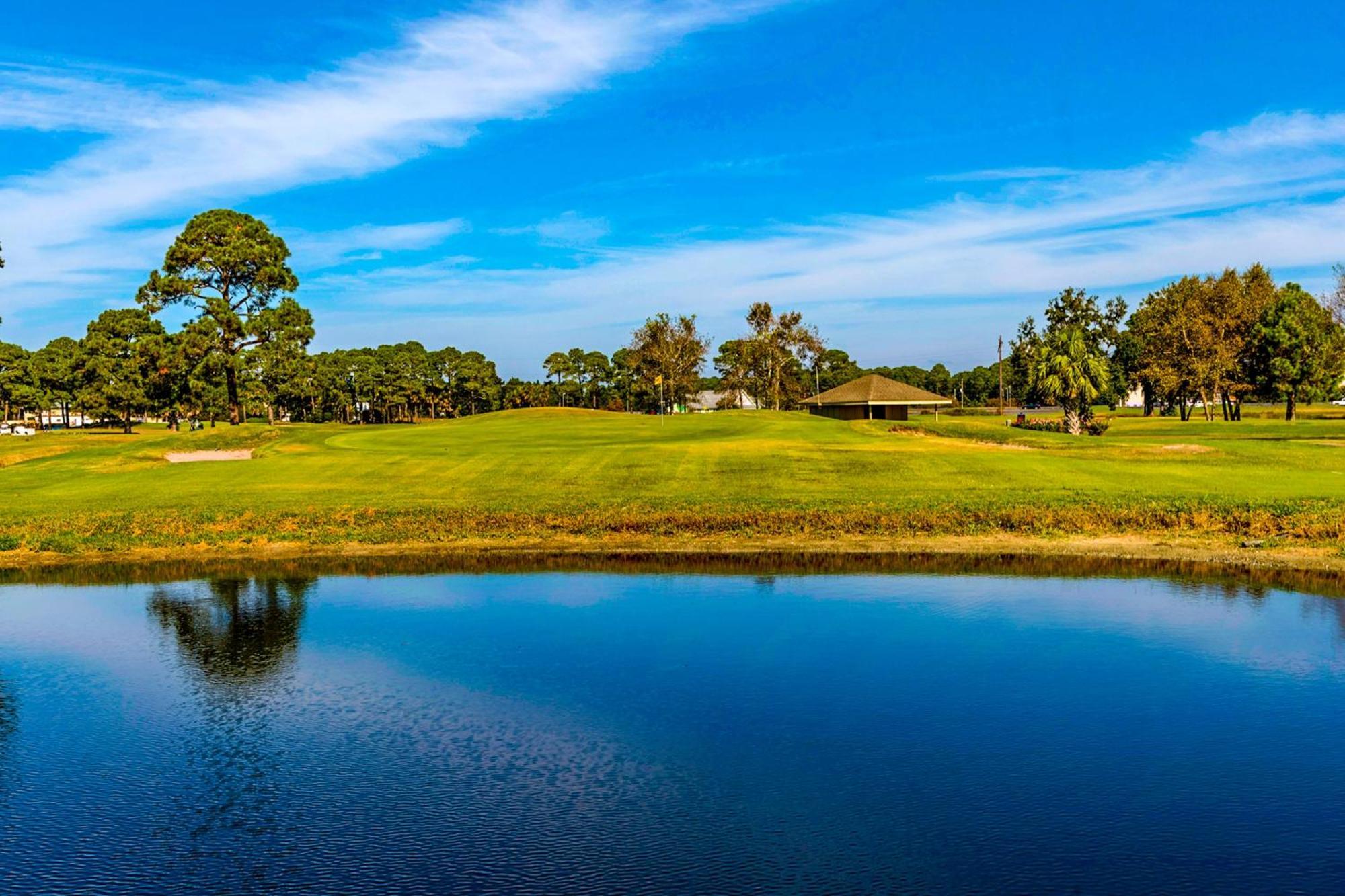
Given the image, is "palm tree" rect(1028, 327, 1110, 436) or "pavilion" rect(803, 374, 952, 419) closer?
"palm tree" rect(1028, 327, 1110, 436)

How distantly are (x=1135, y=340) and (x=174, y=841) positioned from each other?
199 metres

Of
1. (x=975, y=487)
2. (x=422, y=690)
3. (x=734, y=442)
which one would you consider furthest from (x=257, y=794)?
(x=734, y=442)

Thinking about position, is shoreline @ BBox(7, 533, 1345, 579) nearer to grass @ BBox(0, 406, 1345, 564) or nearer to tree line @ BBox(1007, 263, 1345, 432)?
grass @ BBox(0, 406, 1345, 564)

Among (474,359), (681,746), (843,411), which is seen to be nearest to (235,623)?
(681,746)

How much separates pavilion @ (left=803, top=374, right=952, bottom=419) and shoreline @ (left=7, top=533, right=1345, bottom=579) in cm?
8368

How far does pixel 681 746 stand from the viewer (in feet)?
47.0

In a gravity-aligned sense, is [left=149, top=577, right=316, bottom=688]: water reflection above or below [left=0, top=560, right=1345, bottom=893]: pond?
above

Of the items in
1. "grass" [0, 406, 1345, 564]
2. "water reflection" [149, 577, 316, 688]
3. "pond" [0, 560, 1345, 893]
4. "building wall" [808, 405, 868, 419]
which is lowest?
"pond" [0, 560, 1345, 893]

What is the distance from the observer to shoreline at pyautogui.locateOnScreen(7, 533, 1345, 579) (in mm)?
29969

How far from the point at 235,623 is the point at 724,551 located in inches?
579

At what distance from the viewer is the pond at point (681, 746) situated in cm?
1084

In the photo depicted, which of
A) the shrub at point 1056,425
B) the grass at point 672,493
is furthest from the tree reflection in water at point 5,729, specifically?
the shrub at point 1056,425

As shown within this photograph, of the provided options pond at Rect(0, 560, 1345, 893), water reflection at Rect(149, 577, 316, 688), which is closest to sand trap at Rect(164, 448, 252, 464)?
water reflection at Rect(149, 577, 316, 688)

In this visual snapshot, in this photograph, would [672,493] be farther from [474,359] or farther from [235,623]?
[474,359]
